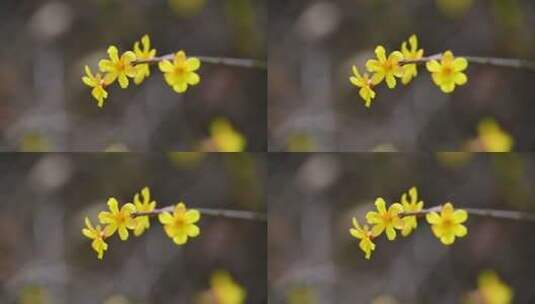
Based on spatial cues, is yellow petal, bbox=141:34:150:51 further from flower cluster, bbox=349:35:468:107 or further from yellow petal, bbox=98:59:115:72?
flower cluster, bbox=349:35:468:107

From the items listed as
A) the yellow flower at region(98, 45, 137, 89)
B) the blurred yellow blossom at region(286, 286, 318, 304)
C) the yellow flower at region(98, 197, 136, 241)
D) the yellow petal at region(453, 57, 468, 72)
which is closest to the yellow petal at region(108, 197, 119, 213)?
the yellow flower at region(98, 197, 136, 241)

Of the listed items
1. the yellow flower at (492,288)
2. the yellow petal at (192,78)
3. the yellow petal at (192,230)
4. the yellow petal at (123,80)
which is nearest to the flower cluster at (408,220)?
the yellow flower at (492,288)

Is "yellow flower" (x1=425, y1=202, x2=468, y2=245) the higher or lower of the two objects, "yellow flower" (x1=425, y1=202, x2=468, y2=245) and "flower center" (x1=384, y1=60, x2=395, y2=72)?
the lower

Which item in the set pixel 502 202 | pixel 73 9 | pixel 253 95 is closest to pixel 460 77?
pixel 502 202

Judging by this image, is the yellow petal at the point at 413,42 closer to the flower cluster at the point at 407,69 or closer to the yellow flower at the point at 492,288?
the flower cluster at the point at 407,69

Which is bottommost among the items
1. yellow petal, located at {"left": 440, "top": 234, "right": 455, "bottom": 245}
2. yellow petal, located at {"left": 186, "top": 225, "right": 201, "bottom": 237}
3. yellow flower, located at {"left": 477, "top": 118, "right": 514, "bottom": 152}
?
yellow petal, located at {"left": 440, "top": 234, "right": 455, "bottom": 245}

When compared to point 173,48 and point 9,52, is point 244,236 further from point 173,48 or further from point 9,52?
point 9,52

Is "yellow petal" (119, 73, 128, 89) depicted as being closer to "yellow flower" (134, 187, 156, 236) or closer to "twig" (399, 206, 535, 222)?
"yellow flower" (134, 187, 156, 236)
